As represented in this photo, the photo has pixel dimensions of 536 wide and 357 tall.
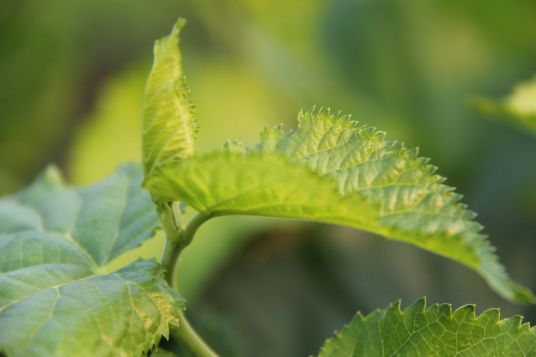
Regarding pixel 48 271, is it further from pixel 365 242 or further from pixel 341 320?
pixel 365 242

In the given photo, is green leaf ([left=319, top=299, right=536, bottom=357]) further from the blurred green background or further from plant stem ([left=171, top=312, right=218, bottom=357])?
the blurred green background

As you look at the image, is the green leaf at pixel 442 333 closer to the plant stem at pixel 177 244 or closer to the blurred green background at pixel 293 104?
the plant stem at pixel 177 244

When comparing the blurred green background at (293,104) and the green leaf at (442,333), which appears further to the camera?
the blurred green background at (293,104)

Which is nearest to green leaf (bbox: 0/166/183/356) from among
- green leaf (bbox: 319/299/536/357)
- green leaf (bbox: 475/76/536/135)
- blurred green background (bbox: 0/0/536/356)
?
A: green leaf (bbox: 319/299/536/357)

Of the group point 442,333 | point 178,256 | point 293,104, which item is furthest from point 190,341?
point 293,104

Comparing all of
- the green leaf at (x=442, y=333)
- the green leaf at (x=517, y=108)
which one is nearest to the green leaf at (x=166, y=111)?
the green leaf at (x=442, y=333)

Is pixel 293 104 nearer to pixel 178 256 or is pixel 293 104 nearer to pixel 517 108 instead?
pixel 517 108
